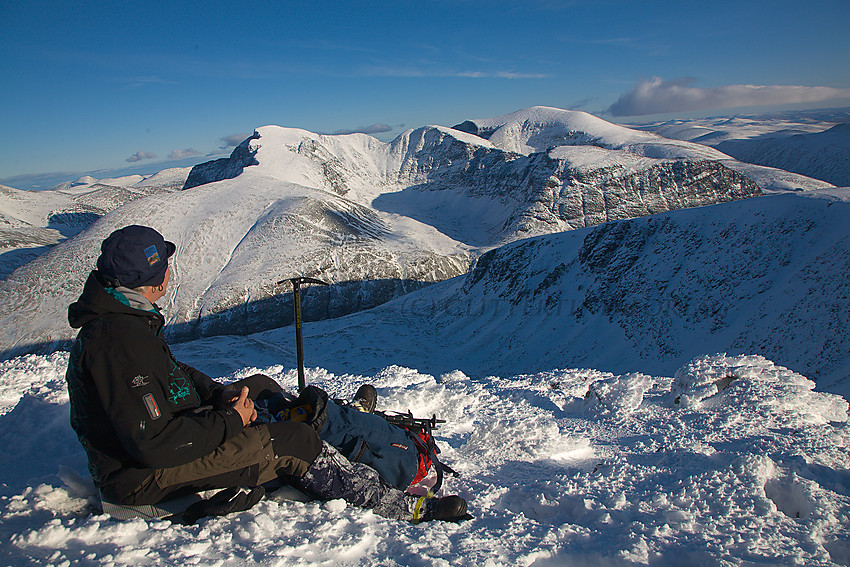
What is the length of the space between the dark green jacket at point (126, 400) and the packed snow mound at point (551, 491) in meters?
0.50

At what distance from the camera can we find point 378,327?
44562 mm

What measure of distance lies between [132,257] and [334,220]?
8552cm

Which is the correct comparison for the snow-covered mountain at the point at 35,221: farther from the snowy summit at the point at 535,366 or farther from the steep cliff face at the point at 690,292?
the steep cliff face at the point at 690,292

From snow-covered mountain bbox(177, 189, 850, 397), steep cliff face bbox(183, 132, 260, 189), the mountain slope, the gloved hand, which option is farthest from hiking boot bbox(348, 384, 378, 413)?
the mountain slope

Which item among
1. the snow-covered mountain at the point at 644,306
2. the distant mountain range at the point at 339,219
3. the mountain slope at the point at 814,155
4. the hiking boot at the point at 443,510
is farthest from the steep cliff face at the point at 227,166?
the mountain slope at the point at 814,155

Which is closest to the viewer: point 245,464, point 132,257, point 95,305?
point 95,305

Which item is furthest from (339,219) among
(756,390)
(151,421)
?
(151,421)

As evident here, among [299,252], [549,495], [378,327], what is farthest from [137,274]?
[299,252]

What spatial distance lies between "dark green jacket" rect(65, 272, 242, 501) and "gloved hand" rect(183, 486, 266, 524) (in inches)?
17.6

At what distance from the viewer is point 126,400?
288cm

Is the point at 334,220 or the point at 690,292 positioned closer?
the point at 690,292

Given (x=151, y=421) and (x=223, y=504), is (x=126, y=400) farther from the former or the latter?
(x=223, y=504)

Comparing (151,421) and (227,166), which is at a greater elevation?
(227,166)

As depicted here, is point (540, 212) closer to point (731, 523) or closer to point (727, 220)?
point (727, 220)
